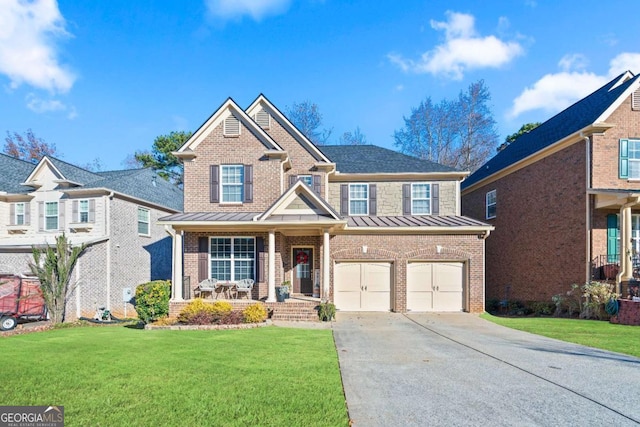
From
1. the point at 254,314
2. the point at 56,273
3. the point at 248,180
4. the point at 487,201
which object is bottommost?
the point at 254,314

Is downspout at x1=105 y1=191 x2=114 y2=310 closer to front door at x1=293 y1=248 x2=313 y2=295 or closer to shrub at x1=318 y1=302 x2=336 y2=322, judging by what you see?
front door at x1=293 y1=248 x2=313 y2=295

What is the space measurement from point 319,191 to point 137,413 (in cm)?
1288

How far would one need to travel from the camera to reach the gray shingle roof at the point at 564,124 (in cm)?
1450

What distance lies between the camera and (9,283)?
14.5 m

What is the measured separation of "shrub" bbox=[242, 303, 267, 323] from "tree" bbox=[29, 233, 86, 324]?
9.24m

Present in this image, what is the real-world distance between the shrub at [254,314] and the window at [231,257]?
99.2 inches

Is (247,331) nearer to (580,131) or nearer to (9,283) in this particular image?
(9,283)

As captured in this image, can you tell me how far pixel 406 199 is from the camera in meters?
17.7

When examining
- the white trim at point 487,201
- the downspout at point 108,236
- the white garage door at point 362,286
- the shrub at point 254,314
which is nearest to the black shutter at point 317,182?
the white garage door at point 362,286

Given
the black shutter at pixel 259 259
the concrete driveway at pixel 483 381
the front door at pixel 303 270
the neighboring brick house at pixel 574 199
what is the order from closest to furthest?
the concrete driveway at pixel 483 381
the neighboring brick house at pixel 574 199
the black shutter at pixel 259 259
the front door at pixel 303 270

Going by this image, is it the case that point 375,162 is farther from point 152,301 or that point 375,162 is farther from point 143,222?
point 143,222

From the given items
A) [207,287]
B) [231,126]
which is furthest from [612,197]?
[207,287]

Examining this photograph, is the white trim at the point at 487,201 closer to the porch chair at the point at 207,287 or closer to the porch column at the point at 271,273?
the porch column at the point at 271,273

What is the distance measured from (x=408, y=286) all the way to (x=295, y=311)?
5.20 metres
